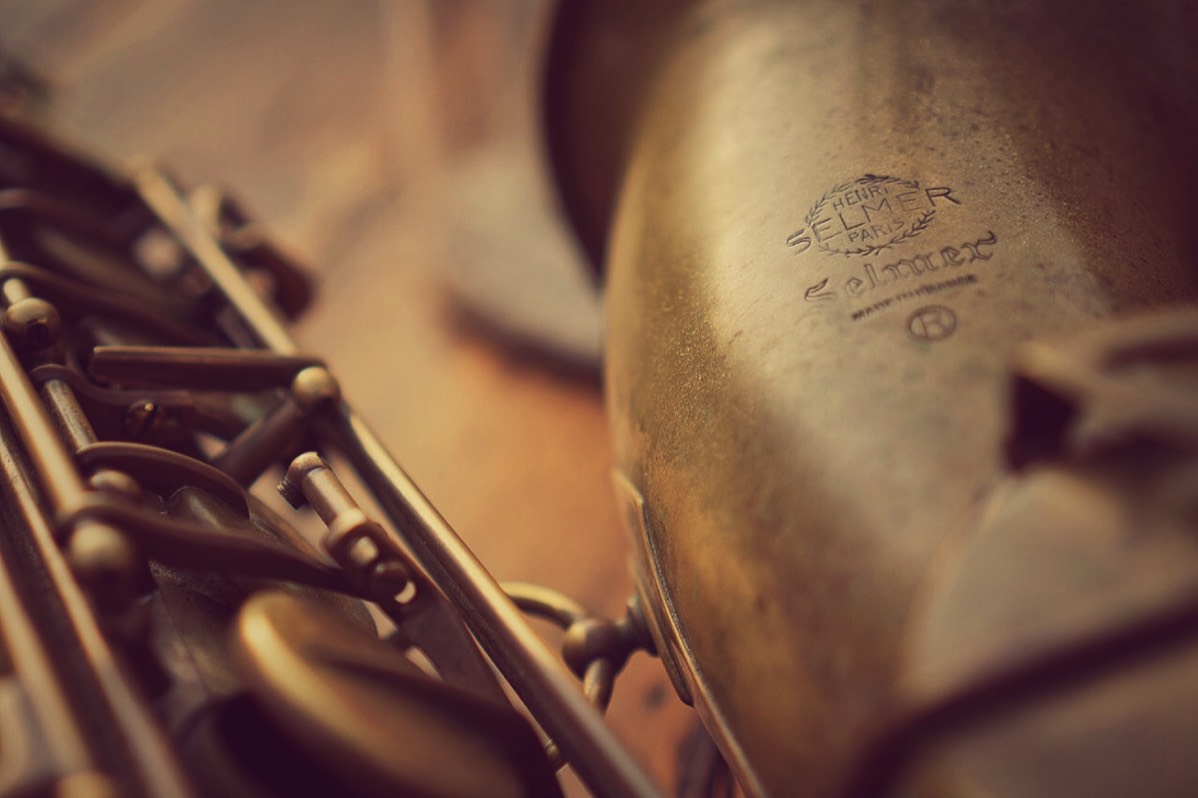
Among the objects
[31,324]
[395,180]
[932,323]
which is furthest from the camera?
[395,180]

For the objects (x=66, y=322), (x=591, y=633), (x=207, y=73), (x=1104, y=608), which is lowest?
(x=1104, y=608)

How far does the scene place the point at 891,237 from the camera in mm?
442

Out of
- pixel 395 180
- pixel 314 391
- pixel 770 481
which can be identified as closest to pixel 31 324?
pixel 314 391

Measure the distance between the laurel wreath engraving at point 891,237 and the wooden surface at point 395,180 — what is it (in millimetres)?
379

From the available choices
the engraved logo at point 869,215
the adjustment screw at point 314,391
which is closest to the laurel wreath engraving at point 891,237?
the engraved logo at point 869,215

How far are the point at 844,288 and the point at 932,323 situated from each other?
5cm

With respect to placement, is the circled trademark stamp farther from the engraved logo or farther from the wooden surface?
the wooden surface

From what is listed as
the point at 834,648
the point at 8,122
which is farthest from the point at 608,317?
the point at 8,122

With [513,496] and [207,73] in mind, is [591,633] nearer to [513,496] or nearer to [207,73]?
[513,496]

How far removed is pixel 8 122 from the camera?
2.49 feet

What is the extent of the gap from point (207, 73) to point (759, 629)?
59.5 inches

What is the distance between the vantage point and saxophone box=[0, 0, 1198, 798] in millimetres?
287

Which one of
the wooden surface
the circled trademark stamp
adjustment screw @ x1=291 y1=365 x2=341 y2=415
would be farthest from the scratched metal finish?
the wooden surface

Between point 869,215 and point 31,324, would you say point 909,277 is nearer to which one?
point 869,215
